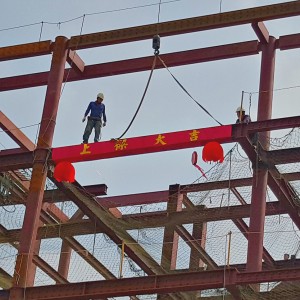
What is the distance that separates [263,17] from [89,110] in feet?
20.3

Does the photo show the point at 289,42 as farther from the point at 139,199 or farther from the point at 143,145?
the point at 139,199

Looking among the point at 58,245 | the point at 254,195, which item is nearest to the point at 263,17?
the point at 254,195

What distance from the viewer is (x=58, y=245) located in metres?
34.7

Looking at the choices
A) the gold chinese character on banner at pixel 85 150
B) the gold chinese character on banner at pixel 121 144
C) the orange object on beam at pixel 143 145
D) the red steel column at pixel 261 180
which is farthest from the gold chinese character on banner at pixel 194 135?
the gold chinese character on banner at pixel 85 150

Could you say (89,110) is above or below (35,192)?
above

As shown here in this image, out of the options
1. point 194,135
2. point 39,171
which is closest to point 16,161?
point 39,171

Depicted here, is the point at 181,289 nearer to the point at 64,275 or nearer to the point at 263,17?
the point at 263,17

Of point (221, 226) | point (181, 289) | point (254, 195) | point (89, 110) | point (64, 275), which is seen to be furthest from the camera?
point (64, 275)

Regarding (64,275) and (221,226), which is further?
(64,275)

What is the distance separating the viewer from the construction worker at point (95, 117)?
3083cm

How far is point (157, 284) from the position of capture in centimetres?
2580

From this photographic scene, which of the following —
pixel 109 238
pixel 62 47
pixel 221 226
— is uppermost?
pixel 62 47

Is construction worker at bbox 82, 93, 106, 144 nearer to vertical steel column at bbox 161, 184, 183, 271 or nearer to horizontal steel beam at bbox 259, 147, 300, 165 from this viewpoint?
vertical steel column at bbox 161, 184, 183, 271

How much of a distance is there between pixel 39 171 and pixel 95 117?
3037 mm
